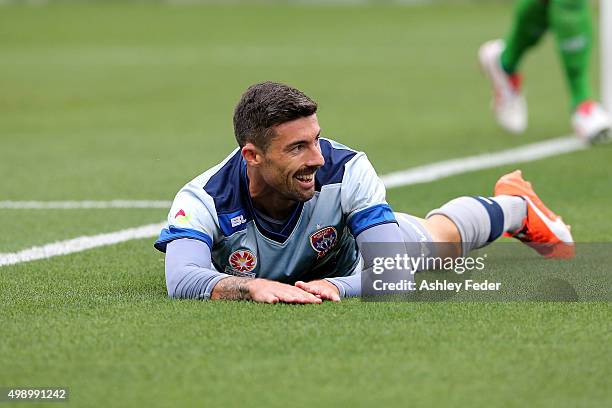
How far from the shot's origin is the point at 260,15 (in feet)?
93.2

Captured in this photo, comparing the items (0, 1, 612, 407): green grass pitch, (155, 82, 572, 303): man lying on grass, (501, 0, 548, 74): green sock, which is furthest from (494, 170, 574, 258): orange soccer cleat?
(501, 0, 548, 74): green sock

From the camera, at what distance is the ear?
502cm

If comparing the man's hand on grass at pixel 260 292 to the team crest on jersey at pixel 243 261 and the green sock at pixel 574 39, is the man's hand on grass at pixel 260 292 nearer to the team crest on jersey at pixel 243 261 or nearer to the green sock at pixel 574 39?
the team crest on jersey at pixel 243 261

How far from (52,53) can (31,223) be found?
1434 centimetres

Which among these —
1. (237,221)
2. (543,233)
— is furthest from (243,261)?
(543,233)

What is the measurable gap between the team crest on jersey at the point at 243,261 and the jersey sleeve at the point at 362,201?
41 centimetres

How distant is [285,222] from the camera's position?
5199 mm

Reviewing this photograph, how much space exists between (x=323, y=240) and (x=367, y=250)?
24 centimetres

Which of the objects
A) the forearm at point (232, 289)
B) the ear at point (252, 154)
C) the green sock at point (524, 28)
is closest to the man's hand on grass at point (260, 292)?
the forearm at point (232, 289)

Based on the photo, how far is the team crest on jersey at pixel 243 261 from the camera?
5.20 m

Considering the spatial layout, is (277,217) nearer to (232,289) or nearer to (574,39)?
(232,289)

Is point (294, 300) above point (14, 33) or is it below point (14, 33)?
below

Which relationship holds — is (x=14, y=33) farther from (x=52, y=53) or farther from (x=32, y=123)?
(x=32, y=123)

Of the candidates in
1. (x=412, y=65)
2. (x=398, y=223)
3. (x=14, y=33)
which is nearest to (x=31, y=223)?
(x=398, y=223)
